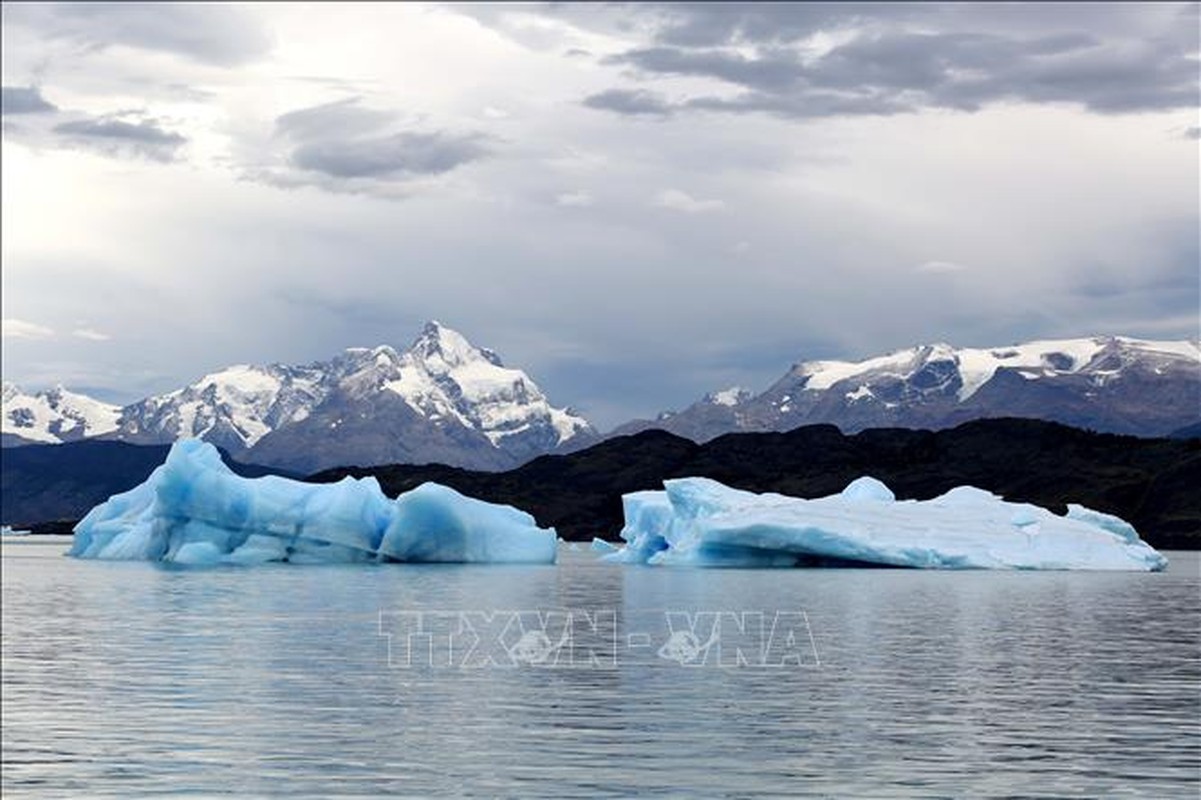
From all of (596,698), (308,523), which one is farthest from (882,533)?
(596,698)

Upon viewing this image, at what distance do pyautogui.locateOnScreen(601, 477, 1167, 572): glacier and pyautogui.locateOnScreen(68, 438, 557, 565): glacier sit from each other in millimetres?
10460

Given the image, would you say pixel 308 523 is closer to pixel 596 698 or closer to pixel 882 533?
pixel 882 533

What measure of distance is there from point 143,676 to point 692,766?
1422cm

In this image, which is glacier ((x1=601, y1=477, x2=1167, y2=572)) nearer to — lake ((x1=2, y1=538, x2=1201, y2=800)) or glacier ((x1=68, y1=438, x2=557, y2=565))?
glacier ((x1=68, y1=438, x2=557, y2=565))

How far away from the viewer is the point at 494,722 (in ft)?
86.2

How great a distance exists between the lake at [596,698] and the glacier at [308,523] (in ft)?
77.4

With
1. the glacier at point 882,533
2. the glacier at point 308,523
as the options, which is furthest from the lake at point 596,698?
the glacier at point 882,533

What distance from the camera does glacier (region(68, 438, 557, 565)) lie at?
269 ft

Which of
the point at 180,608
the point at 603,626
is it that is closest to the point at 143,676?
the point at 603,626

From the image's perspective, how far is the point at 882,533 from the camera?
83875 mm

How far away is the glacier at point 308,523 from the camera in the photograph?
82.0 metres

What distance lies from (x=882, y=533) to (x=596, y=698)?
185ft

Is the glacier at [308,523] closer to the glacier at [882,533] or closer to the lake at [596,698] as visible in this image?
the glacier at [882,533]

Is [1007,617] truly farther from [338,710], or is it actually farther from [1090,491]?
[1090,491]
